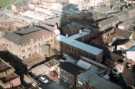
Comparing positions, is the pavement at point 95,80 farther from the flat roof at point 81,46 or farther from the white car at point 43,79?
the flat roof at point 81,46

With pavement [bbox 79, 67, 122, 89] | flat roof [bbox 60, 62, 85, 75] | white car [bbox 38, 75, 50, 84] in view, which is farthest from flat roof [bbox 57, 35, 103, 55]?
white car [bbox 38, 75, 50, 84]

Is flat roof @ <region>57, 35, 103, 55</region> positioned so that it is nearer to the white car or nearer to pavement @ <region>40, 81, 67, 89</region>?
pavement @ <region>40, 81, 67, 89</region>

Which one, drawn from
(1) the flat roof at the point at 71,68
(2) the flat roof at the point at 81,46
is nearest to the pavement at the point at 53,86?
(1) the flat roof at the point at 71,68

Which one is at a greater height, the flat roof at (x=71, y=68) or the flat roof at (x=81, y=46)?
the flat roof at (x=81, y=46)

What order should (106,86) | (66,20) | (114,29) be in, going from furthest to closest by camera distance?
(66,20), (114,29), (106,86)

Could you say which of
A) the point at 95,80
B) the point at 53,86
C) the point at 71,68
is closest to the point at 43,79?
the point at 53,86

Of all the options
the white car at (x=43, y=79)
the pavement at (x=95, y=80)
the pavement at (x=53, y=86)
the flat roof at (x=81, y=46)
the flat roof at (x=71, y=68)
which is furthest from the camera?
the flat roof at (x=81, y=46)

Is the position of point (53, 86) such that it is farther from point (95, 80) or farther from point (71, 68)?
point (95, 80)

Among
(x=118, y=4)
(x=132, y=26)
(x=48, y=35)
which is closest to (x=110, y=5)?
(x=118, y=4)

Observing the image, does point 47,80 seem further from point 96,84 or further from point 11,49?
point 11,49

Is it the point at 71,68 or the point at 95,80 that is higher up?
the point at 71,68

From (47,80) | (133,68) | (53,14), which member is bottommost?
(47,80)
